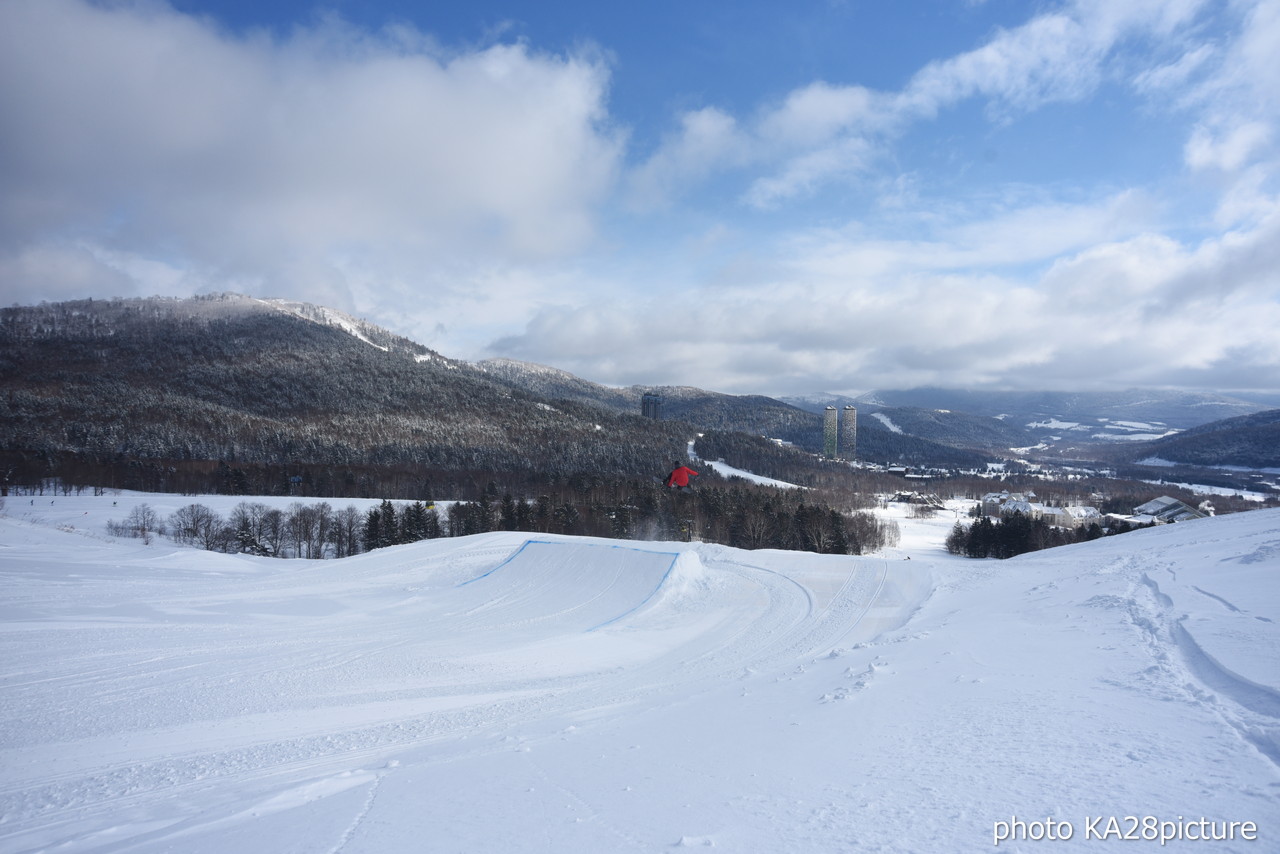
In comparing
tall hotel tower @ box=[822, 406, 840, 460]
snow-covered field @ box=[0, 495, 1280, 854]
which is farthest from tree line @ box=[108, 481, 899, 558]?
tall hotel tower @ box=[822, 406, 840, 460]

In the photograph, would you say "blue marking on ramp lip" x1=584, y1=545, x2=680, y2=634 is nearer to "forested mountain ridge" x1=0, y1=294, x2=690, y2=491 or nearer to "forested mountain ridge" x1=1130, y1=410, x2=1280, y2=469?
"forested mountain ridge" x1=0, y1=294, x2=690, y2=491

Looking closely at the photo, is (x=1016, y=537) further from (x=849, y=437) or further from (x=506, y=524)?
(x=849, y=437)

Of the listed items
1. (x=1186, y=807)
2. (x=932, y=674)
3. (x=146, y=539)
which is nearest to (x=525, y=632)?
(x=932, y=674)

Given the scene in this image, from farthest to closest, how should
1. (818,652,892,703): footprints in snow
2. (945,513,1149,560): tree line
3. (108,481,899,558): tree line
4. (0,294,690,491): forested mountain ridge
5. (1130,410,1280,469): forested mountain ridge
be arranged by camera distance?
1. (1130,410,1280,469): forested mountain ridge
2. (0,294,690,491): forested mountain ridge
3. (108,481,899,558): tree line
4. (945,513,1149,560): tree line
5. (818,652,892,703): footprints in snow

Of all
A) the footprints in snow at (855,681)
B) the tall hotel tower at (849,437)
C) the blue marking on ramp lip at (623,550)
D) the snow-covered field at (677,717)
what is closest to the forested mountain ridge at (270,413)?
the tall hotel tower at (849,437)

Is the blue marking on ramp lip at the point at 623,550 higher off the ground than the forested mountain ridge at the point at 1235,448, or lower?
lower

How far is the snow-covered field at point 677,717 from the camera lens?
4.05 m

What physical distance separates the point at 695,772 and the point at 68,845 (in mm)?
4920

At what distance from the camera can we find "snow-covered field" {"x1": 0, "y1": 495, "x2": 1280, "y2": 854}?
13.3 feet

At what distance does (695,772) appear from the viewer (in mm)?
5098

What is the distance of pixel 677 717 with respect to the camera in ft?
22.7

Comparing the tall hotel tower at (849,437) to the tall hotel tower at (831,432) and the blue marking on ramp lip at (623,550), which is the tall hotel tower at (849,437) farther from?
the blue marking on ramp lip at (623,550)

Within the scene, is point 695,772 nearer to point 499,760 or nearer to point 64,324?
point 499,760

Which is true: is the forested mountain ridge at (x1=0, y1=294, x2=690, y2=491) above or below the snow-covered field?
above
